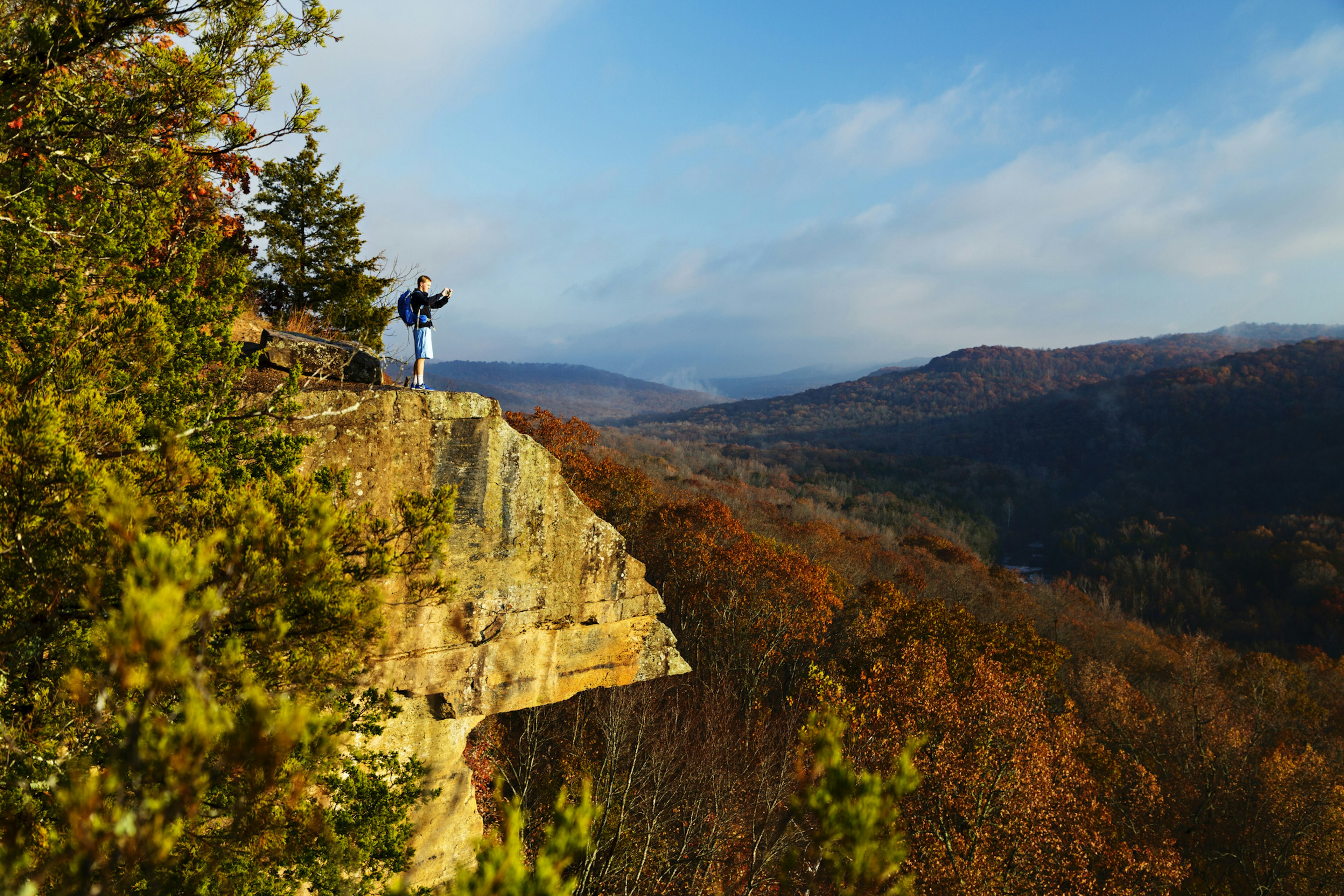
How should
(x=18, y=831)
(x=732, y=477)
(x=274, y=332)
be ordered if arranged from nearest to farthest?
(x=18, y=831), (x=274, y=332), (x=732, y=477)

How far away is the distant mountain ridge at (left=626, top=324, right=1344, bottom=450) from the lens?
160 metres

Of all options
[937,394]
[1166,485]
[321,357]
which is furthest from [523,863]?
[937,394]

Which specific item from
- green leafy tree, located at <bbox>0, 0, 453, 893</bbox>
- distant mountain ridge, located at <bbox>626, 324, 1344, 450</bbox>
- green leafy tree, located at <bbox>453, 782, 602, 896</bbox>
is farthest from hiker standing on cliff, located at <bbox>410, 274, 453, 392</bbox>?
distant mountain ridge, located at <bbox>626, 324, 1344, 450</bbox>

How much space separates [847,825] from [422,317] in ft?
34.8

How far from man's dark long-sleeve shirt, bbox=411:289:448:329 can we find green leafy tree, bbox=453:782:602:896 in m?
9.72

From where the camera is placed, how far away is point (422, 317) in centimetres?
1092

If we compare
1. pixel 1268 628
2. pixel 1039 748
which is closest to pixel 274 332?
pixel 1039 748

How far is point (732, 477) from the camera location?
91062 millimetres

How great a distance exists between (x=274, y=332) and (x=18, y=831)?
851cm

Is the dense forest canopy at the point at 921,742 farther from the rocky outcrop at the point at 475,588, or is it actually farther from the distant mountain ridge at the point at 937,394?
the distant mountain ridge at the point at 937,394

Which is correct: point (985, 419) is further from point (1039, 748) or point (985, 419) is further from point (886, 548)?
point (1039, 748)

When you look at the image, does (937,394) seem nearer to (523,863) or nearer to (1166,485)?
(1166,485)

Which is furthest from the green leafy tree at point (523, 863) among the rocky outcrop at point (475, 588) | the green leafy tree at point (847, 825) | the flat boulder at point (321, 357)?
the flat boulder at point (321, 357)

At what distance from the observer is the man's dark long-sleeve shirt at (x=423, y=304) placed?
1080cm
